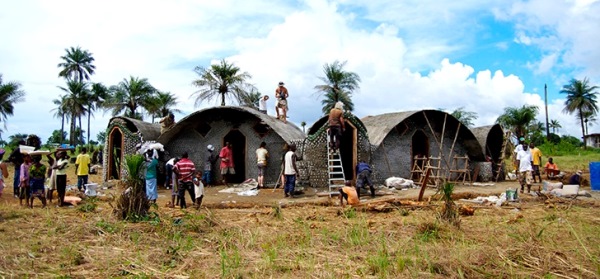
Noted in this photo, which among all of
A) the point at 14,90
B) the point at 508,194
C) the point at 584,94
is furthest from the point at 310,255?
the point at 584,94

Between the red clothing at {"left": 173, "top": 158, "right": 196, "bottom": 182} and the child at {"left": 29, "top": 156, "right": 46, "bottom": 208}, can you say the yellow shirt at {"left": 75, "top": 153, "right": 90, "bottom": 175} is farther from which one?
the red clothing at {"left": 173, "top": 158, "right": 196, "bottom": 182}

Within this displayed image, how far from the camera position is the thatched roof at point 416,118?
14820 mm

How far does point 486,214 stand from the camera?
7773mm

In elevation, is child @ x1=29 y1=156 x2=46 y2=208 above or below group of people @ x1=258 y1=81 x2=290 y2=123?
below

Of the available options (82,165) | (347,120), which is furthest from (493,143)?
(82,165)

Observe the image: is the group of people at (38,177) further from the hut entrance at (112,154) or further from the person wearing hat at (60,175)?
the hut entrance at (112,154)

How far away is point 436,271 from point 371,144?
10399 millimetres

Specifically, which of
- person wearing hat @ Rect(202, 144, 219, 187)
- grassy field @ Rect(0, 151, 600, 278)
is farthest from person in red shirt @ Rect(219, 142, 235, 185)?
grassy field @ Rect(0, 151, 600, 278)

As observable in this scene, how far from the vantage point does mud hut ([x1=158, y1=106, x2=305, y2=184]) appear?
14586 mm

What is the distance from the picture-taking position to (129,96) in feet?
107

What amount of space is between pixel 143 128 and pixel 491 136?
44.5 feet

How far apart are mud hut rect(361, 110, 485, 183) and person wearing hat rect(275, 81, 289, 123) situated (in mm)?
3077

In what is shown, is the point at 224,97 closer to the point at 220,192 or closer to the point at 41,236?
the point at 220,192

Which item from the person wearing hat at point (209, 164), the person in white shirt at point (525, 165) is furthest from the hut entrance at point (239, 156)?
the person in white shirt at point (525, 165)
